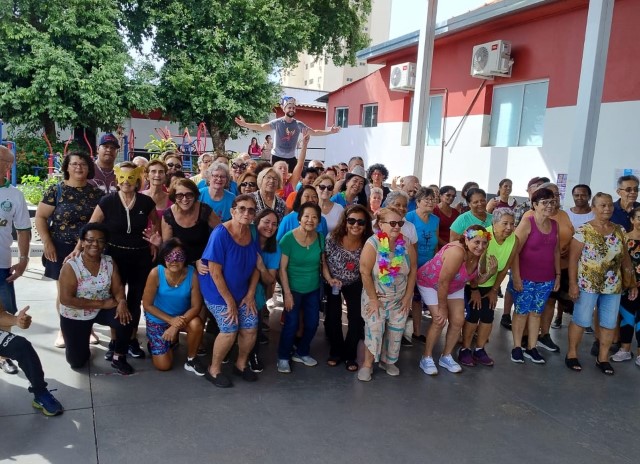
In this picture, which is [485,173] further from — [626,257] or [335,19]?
[335,19]

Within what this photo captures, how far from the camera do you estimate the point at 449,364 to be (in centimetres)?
478

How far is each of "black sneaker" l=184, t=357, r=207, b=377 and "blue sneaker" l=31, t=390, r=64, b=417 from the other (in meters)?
1.05

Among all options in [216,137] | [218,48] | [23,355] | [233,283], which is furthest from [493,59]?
[216,137]

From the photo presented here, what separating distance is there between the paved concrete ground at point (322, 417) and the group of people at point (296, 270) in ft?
0.59

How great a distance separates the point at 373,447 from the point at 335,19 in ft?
67.0

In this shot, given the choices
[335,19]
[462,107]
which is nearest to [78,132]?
[335,19]

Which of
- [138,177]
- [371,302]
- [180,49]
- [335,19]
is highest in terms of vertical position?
[335,19]

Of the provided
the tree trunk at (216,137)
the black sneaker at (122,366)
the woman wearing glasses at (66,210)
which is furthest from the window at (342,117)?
the black sneaker at (122,366)

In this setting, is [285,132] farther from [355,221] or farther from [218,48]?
[218,48]

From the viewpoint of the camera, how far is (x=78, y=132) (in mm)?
17906

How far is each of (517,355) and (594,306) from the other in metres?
0.86

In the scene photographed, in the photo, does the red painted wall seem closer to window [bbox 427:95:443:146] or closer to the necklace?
window [bbox 427:95:443:146]

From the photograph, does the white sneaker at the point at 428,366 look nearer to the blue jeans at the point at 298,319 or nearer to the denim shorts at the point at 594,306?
the blue jeans at the point at 298,319

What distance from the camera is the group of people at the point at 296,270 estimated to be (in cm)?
417
